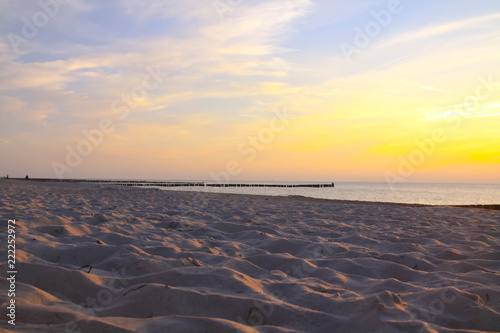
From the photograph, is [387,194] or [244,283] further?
[387,194]

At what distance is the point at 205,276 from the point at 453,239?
3884 millimetres

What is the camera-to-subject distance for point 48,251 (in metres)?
3.25

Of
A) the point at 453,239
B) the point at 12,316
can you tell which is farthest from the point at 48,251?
the point at 453,239

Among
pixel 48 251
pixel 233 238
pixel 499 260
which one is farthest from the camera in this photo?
pixel 233 238

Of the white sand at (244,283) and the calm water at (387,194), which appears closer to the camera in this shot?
the white sand at (244,283)

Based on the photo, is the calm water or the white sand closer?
the white sand

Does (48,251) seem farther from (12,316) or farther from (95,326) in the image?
(95,326)

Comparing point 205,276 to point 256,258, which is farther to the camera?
point 256,258

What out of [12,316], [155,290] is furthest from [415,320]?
[12,316]

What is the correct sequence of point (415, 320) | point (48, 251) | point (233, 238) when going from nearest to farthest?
point (415, 320) → point (48, 251) → point (233, 238)

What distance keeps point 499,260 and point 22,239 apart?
16.0ft

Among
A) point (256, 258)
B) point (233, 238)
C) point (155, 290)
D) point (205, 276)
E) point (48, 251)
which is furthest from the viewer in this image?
point (233, 238)

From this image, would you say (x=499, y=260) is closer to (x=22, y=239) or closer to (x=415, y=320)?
(x=415, y=320)

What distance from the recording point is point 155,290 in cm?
225
